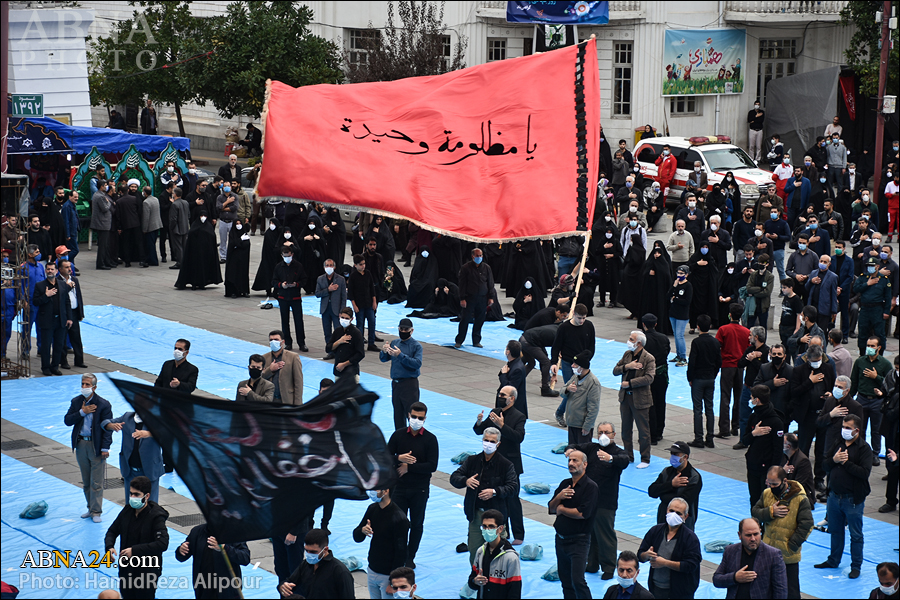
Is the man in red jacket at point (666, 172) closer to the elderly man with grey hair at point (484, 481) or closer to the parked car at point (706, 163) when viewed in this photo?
the parked car at point (706, 163)

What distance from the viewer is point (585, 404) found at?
13.0 metres

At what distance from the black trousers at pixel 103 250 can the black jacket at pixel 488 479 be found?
16901 millimetres

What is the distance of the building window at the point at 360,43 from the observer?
127 ft

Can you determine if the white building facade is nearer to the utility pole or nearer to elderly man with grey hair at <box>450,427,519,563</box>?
the utility pole

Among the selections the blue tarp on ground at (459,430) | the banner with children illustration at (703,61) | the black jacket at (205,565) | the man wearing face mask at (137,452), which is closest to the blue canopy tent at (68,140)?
the blue tarp on ground at (459,430)

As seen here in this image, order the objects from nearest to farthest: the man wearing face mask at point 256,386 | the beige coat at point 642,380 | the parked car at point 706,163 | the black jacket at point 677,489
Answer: the black jacket at point 677,489
the man wearing face mask at point 256,386
the beige coat at point 642,380
the parked car at point 706,163

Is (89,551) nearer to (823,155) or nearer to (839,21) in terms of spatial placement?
(823,155)

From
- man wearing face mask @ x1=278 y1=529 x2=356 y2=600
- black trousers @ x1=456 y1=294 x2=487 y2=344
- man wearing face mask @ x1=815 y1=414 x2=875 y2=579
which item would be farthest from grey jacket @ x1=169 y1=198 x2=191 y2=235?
man wearing face mask @ x1=278 y1=529 x2=356 y2=600

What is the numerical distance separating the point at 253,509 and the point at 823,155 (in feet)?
88.6

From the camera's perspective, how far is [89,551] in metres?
11.1

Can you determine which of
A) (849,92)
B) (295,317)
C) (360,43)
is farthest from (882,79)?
(360,43)

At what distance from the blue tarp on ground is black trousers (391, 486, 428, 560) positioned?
95 centimetres

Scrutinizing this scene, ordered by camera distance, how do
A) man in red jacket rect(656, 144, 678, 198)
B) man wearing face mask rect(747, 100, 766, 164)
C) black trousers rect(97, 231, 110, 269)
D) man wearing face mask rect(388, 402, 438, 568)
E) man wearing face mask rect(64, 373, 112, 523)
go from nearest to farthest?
man wearing face mask rect(388, 402, 438, 568)
man wearing face mask rect(64, 373, 112, 523)
black trousers rect(97, 231, 110, 269)
man in red jacket rect(656, 144, 678, 198)
man wearing face mask rect(747, 100, 766, 164)

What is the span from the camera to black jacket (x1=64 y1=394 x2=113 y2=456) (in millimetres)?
11922
